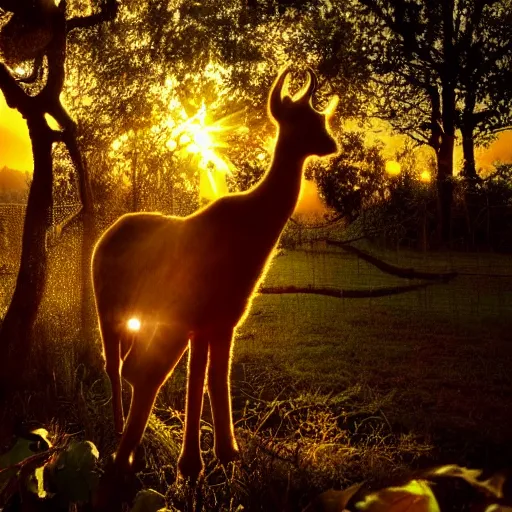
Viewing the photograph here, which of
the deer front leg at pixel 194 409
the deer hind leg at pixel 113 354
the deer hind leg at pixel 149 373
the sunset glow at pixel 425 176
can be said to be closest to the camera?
the deer hind leg at pixel 149 373

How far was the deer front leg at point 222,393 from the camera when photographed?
3207 millimetres

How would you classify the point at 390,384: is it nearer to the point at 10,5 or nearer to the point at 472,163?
the point at 10,5

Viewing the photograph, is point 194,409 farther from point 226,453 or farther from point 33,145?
point 33,145

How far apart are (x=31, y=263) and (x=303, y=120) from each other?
9.54 feet

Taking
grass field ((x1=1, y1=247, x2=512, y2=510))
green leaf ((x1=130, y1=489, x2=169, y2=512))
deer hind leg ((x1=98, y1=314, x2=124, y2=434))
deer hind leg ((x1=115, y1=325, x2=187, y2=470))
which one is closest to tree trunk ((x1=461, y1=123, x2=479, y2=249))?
grass field ((x1=1, y1=247, x2=512, y2=510))

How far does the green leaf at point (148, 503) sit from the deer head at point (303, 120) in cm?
207

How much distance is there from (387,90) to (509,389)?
17.8 m

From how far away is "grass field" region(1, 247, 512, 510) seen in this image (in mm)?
4047

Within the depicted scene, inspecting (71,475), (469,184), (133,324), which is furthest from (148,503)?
(469,184)

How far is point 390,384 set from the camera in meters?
7.62

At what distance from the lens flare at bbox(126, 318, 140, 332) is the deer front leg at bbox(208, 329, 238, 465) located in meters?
0.40

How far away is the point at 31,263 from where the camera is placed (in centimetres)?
487

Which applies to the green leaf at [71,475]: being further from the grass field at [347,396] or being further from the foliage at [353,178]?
the foliage at [353,178]

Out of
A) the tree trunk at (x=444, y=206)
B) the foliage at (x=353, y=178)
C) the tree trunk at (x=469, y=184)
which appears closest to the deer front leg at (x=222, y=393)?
the foliage at (x=353, y=178)
